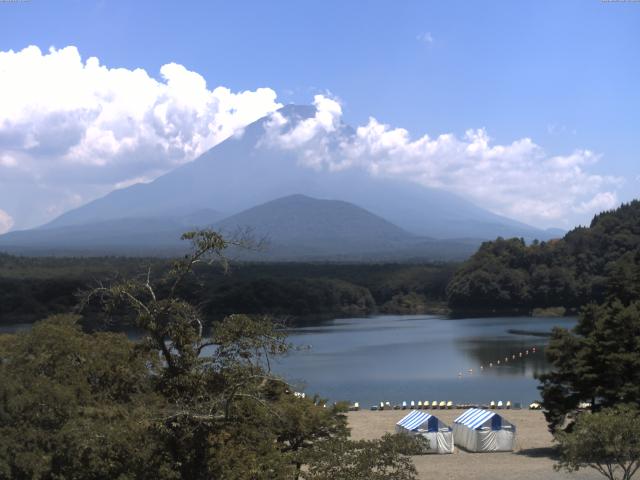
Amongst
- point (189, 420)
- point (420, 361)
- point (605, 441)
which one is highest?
point (189, 420)

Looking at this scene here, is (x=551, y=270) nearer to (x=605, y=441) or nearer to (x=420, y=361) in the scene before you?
(x=420, y=361)

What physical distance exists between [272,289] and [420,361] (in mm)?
30775

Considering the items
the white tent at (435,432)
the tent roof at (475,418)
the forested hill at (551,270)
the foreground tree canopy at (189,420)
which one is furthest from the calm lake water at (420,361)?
the foreground tree canopy at (189,420)

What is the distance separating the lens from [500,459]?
59.5 feet

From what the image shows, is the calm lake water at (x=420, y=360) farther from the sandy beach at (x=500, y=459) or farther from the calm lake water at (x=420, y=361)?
the sandy beach at (x=500, y=459)

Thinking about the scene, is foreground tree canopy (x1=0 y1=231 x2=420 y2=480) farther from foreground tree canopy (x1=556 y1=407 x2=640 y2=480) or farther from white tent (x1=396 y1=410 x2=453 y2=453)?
white tent (x1=396 y1=410 x2=453 y2=453)

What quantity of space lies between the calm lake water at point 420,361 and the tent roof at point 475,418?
9.12 ft

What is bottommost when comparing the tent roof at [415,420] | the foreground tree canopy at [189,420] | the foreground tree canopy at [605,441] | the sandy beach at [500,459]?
the sandy beach at [500,459]

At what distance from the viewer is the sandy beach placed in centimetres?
1608

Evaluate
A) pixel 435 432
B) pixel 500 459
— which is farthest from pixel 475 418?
pixel 500 459

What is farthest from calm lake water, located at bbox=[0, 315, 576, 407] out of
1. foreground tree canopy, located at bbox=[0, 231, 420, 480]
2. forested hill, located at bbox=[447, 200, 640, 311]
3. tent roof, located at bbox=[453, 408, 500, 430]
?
foreground tree canopy, located at bbox=[0, 231, 420, 480]

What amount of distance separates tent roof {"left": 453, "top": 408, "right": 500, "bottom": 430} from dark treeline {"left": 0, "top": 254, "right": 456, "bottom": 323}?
112 ft

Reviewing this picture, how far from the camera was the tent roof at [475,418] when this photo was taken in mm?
19391

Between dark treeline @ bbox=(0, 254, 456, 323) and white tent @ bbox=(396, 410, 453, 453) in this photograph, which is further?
dark treeline @ bbox=(0, 254, 456, 323)
